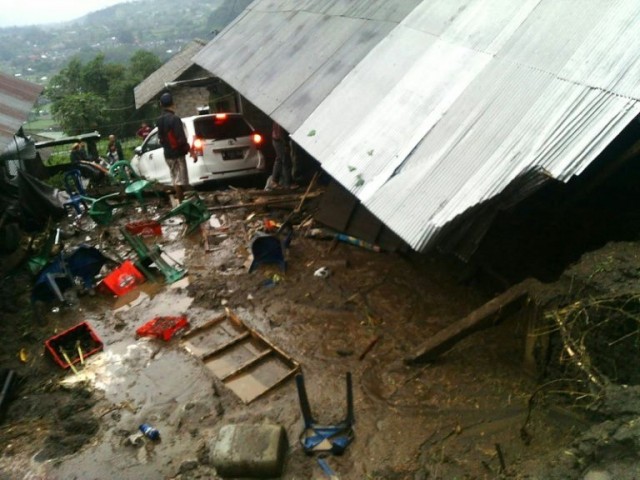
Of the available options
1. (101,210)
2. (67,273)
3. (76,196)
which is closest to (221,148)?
(101,210)

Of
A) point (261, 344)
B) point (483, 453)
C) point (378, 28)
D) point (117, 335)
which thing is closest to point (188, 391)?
point (261, 344)

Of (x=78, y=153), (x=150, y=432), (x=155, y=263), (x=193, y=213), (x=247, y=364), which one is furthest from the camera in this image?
(x=78, y=153)

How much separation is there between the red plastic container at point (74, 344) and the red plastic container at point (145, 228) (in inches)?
126

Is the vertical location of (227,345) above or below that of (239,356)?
above

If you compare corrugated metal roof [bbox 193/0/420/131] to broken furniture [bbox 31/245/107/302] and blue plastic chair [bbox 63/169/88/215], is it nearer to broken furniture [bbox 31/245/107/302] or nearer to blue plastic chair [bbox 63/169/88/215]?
broken furniture [bbox 31/245/107/302]

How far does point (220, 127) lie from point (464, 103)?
7.34 meters

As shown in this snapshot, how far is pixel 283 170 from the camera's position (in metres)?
11.0

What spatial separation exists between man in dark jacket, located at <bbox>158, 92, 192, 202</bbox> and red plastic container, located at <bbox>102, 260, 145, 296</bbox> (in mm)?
3047

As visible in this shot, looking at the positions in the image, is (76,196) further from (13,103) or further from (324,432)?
(324,432)

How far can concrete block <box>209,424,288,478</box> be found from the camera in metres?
4.34

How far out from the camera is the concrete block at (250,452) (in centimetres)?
434

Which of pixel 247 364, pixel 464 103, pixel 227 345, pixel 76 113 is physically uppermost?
pixel 464 103

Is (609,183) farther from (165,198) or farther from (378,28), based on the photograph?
(165,198)

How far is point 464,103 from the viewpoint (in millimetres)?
5305
